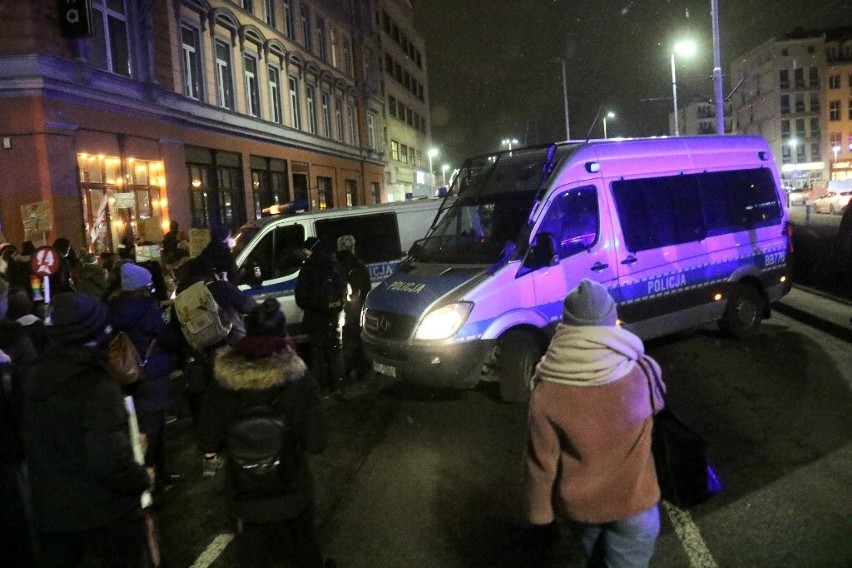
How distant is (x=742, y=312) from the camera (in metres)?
9.17

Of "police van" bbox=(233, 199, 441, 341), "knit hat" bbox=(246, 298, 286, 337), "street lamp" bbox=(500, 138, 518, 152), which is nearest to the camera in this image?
"knit hat" bbox=(246, 298, 286, 337)

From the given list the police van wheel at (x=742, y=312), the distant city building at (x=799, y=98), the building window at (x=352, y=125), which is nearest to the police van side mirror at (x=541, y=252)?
the police van wheel at (x=742, y=312)

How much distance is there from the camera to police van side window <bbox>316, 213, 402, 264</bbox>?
1070 cm

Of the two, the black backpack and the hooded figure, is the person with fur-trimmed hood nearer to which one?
the black backpack

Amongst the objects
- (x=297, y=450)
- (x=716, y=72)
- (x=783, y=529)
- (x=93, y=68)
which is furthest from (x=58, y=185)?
(x=716, y=72)

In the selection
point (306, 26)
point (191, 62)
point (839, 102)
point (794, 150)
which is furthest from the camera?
point (794, 150)

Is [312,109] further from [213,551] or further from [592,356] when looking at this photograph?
[592,356]

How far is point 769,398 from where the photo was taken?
22.3ft

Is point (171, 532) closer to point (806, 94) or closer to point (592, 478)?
point (592, 478)

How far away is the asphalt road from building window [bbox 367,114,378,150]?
3420 cm

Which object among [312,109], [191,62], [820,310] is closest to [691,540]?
[820,310]

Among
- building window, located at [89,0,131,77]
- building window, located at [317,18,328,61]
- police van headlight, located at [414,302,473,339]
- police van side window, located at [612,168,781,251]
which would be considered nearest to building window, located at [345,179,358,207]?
building window, located at [317,18,328,61]

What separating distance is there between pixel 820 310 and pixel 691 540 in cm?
823

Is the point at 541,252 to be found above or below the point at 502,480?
above
